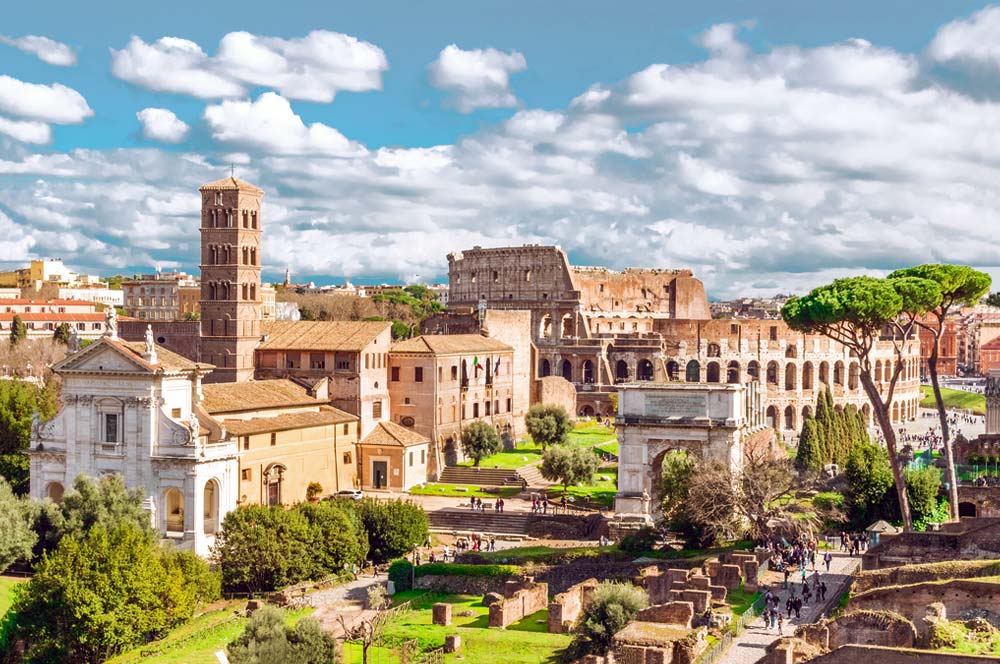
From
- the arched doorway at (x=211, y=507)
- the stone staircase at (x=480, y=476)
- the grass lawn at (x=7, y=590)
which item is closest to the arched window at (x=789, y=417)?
the stone staircase at (x=480, y=476)

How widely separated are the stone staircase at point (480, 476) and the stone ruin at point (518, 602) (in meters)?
18.2

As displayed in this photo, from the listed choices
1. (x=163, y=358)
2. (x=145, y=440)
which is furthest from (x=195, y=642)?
(x=163, y=358)

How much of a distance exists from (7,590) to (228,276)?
2199 cm

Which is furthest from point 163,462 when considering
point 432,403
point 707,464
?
point 707,464

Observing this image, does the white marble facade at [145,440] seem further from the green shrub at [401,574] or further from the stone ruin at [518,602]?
the stone ruin at [518,602]

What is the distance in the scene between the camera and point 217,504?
46281 millimetres

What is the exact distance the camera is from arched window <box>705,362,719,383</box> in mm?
97062

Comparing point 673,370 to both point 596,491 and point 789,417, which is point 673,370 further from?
point 596,491

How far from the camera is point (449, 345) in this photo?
6291cm

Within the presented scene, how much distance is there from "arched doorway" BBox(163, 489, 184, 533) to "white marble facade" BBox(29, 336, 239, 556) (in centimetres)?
4

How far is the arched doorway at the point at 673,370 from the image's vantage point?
97500mm

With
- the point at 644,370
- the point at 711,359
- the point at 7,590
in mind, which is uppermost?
the point at 711,359

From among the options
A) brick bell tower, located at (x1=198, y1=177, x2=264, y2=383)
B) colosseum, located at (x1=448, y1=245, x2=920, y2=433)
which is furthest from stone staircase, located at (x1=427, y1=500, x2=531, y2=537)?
colosseum, located at (x1=448, y1=245, x2=920, y2=433)

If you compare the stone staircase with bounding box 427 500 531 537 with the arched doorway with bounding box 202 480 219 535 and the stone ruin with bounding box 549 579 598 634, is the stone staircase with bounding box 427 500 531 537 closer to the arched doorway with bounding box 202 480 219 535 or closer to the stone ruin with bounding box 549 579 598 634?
the arched doorway with bounding box 202 480 219 535
